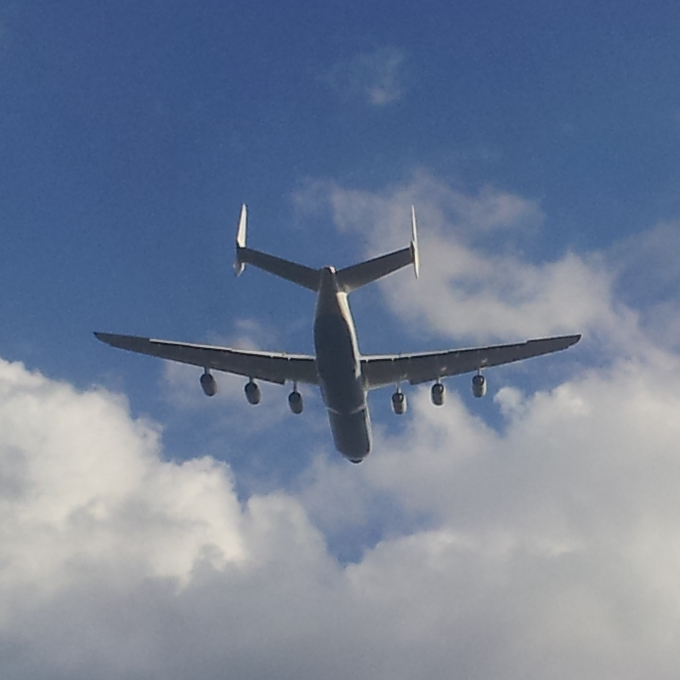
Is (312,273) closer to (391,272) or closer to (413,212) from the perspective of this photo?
(391,272)

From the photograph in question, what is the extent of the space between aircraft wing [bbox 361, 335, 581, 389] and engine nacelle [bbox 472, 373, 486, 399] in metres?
1.03

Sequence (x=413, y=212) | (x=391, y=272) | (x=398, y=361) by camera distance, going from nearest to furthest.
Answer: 1. (x=391, y=272)
2. (x=413, y=212)
3. (x=398, y=361)

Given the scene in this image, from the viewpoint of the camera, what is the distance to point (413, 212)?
37125mm

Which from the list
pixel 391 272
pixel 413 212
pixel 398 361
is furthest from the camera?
pixel 398 361

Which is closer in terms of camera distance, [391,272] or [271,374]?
[391,272]

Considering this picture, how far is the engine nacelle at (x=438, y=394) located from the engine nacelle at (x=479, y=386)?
173 cm

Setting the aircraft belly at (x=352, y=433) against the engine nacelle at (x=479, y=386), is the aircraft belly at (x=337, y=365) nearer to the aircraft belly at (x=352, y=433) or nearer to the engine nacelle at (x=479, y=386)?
the aircraft belly at (x=352, y=433)

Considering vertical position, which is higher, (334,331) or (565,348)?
(565,348)

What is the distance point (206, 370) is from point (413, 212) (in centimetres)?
1275

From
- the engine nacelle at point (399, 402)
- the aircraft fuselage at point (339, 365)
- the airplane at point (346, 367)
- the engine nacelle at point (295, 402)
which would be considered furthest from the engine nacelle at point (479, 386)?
the engine nacelle at point (295, 402)

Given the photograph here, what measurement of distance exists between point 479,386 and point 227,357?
1226 centimetres

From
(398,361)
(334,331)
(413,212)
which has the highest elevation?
(413,212)

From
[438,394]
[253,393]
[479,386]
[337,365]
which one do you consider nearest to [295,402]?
[253,393]

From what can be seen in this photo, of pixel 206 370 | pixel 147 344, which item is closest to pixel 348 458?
pixel 206 370
